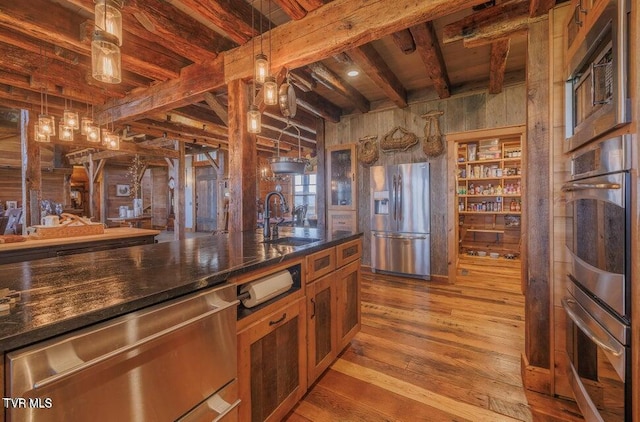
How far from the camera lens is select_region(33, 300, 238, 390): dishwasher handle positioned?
26.1 inches

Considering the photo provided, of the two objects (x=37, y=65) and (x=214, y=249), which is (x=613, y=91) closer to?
(x=214, y=249)

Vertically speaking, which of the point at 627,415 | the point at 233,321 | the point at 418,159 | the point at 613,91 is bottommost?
the point at 627,415

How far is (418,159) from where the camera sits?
4145mm

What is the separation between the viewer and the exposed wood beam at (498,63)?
2.60 meters

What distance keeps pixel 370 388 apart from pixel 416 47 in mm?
2875

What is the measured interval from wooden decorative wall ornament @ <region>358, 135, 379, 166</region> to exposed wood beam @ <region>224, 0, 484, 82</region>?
2.29 m

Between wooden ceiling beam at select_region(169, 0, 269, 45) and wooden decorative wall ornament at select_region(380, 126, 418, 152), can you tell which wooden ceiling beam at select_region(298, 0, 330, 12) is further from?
wooden decorative wall ornament at select_region(380, 126, 418, 152)

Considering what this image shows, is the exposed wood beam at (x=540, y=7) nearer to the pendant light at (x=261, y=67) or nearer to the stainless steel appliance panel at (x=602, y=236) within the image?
the stainless steel appliance panel at (x=602, y=236)

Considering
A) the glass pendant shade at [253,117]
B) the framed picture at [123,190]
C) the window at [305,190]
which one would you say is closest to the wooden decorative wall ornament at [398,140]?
the glass pendant shade at [253,117]

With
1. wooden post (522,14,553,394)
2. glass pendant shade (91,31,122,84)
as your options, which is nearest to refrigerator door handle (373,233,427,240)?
wooden post (522,14,553,394)

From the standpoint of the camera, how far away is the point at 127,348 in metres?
0.81

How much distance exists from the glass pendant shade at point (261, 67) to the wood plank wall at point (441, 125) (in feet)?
9.27

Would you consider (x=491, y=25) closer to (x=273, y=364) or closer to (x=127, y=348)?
(x=273, y=364)

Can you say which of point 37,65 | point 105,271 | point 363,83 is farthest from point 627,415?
point 37,65
